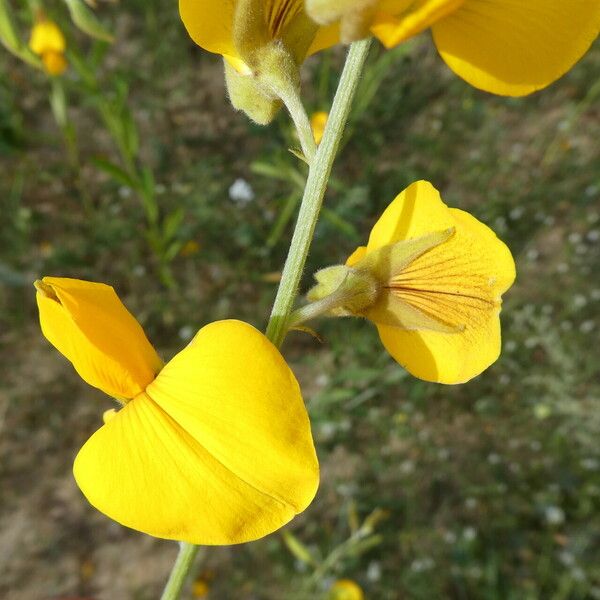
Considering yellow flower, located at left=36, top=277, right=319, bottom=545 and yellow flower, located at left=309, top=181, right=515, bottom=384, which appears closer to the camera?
yellow flower, located at left=36, top=277, right=319, bottom=545

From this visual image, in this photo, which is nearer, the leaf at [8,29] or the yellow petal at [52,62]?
the leaf at [8,29]

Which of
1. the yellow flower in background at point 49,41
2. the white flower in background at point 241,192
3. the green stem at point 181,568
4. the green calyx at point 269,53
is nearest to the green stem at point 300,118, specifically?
the green calyx at point 269,53

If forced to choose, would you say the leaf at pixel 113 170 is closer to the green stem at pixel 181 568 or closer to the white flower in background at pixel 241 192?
the white flower in background at pixel 241 192

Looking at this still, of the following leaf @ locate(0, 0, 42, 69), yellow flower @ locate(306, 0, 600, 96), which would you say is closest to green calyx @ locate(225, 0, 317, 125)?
yellow flower @ locate(306, 0, 600, 96)

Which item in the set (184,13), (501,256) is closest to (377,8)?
(184,13)

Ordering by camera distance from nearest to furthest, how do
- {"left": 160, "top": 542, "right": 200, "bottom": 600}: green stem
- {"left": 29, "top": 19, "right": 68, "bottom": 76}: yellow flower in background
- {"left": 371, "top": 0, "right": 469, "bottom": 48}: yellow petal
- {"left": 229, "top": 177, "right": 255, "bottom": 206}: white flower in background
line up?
{"left": 371, "top": 0, "right": 469, "bottom": 48}: yellow petal → {"left": 160, "top": 542, "right": 200, "bottom": 600}: green stem → {"left": 29, "top": 19, "right": 68, "bottom": 76}: yellow flower in background → {"left": 229, "top": 177, "right": 255, "bottom": 206}: white flower in background

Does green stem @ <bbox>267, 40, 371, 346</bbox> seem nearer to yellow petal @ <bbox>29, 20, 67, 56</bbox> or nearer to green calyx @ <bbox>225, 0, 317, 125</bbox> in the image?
green calyx @ <bbox>225, 0, 317, 125</bbox>
